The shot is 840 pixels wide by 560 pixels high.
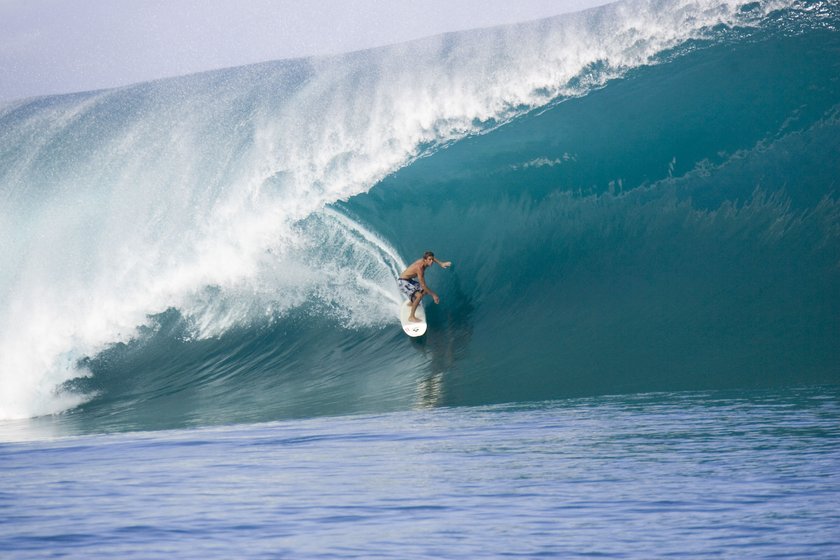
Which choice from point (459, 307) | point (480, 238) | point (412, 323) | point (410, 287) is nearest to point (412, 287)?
point (410, 287)

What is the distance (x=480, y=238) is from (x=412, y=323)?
7.96 ft

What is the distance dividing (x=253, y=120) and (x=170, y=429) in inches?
377

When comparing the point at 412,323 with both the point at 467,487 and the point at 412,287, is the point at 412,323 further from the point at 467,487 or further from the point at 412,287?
the point at 467,487

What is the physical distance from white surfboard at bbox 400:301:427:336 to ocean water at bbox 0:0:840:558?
23 cm

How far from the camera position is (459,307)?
10953mm

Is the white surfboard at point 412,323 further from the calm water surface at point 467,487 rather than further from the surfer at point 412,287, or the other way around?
the calm water surface at point 467,487

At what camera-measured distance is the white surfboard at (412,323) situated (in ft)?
33.7

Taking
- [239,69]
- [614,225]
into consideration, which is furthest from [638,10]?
[239,69]

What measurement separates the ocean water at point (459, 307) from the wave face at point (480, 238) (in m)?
0.04

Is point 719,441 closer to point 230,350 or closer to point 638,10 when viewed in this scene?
point 230,350

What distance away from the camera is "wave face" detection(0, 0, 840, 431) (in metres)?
9.39

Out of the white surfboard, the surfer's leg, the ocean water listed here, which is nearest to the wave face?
the ocean water

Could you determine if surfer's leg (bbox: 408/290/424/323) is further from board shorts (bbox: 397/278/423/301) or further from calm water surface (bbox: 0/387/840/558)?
calm water surface (bbox: 0/387/840/558)

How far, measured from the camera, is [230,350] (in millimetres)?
11312
